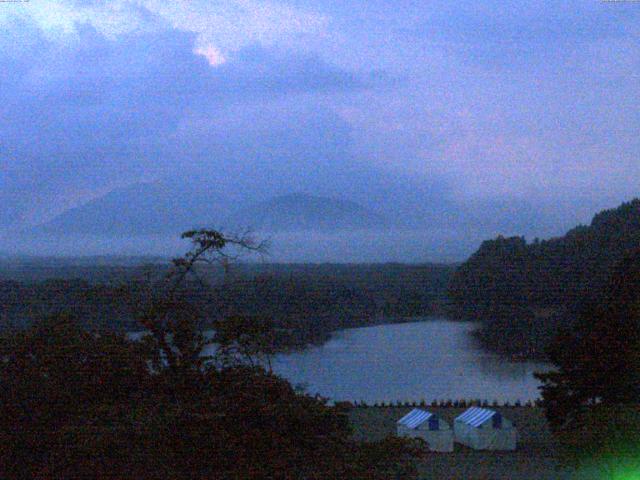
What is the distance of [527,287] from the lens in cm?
757

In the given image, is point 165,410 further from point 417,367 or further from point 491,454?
point 491,454

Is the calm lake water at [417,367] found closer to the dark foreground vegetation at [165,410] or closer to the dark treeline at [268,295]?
the dark treeline at [268,295]

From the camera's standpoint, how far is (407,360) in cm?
668

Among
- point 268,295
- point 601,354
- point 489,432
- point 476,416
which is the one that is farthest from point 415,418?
point 268,295

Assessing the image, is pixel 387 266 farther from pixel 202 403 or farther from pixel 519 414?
pixel 202 403

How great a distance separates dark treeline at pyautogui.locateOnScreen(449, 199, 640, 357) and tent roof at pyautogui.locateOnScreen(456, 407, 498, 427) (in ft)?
2.31

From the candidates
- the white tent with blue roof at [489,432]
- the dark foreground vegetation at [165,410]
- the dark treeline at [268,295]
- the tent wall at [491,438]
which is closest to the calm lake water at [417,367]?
the dark treeline at [268,295]

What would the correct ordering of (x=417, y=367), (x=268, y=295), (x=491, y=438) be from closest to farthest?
(x=268, y=295) → (x=417, y=367) → (x=491, y=438)

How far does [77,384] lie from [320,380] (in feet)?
7.39

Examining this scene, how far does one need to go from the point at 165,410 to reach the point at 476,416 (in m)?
5.31

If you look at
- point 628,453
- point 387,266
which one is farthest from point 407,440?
point 387,266

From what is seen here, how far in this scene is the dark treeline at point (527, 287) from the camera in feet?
24.2

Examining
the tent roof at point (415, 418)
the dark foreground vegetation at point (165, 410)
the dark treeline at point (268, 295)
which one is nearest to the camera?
the dark foreground vegetation at point (165, 410)

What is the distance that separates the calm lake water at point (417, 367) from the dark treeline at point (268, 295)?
0.52ft
